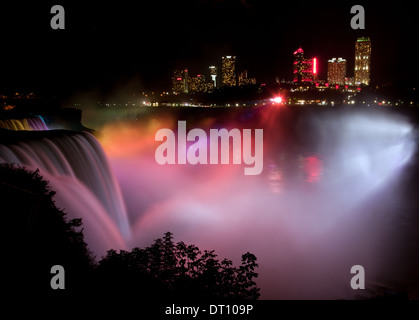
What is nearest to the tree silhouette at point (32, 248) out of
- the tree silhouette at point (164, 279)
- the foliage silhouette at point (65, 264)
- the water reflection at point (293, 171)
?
the foliage silhouette at point (65, 264)

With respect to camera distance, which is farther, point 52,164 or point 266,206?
point 266,206

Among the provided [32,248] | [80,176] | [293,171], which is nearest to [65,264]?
[32,248]

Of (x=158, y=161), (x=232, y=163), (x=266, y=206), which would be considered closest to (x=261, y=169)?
(x=232, y=163)

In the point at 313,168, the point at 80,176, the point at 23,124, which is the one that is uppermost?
the point at 23,124

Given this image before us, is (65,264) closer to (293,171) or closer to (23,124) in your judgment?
(23,124)

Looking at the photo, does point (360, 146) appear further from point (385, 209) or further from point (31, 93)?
point (31, 93)

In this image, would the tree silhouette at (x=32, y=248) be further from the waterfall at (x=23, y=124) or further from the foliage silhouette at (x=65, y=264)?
the waterfall at (x=23, y=124)
